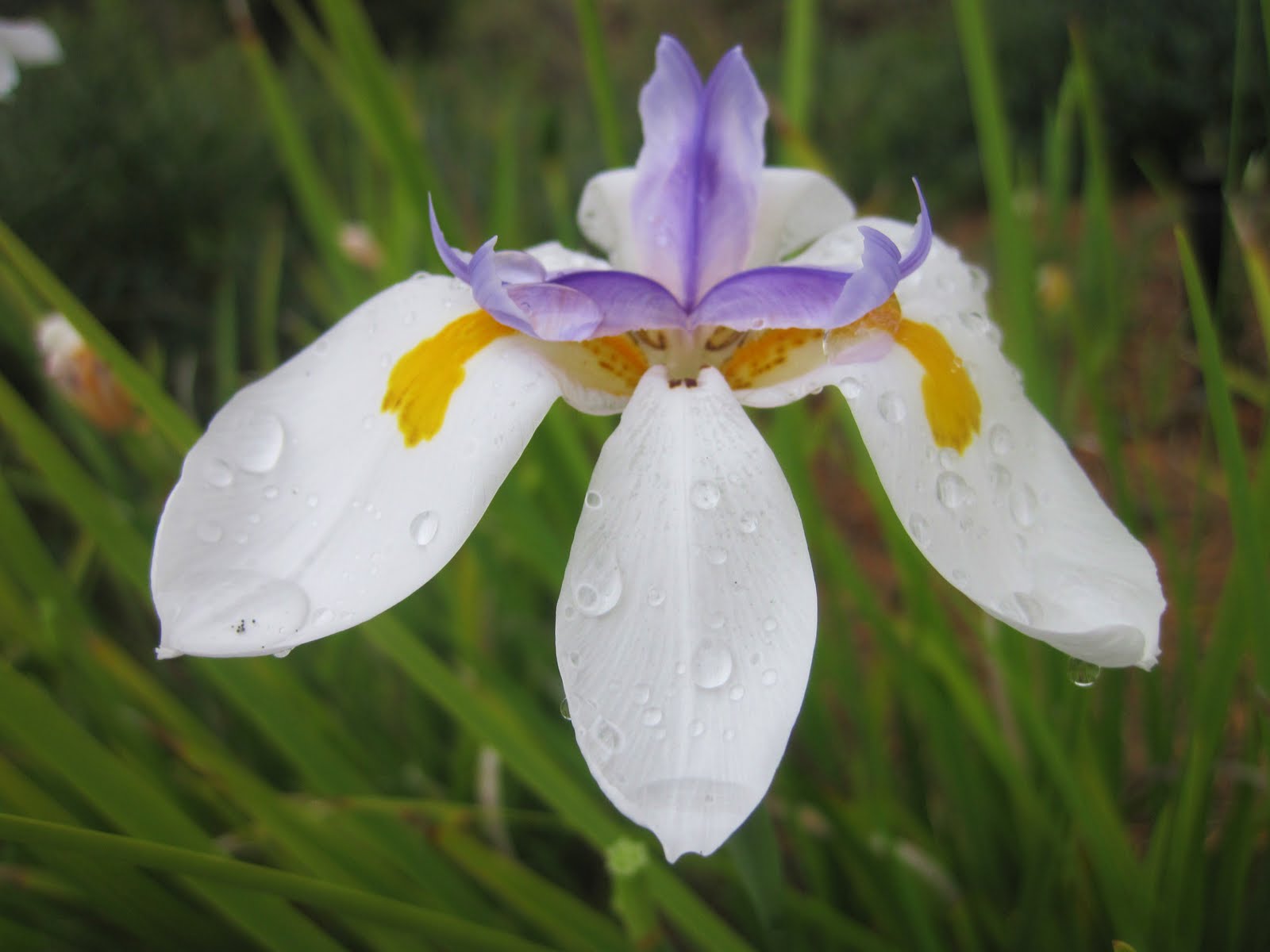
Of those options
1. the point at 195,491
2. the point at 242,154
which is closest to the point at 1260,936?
the point at 195,491

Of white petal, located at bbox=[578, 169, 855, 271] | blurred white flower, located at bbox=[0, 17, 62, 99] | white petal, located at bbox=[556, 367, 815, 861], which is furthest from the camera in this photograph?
blurred white flower, located at bbox=[0, 17, 62, 99]

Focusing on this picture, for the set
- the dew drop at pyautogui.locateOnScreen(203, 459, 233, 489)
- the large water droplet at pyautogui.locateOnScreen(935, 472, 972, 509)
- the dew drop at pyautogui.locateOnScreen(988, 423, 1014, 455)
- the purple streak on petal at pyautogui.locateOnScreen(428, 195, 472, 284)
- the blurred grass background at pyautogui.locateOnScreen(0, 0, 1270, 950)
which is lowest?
the blurred grass background at pyautogui.locateOnScreen(0, 0, 1270, 950)

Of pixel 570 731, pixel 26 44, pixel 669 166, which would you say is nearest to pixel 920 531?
pixel 669 166

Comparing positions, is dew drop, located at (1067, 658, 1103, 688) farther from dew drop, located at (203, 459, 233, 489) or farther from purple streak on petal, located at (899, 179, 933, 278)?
dew drop, located at (203, 459, 233, 489)

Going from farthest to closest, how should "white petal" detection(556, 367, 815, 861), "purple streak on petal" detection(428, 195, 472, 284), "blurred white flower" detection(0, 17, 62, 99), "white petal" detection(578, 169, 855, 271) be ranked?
"blurred white flower" detection(0, 17, 62, 99), "white petal" detection(578, 169, 855, 271), "purple streak on petal" detection(428, 195, 472, 284), "white petal" detection(556, 367, 815, 861)

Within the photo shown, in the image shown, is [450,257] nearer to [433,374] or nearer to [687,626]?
[433,374]

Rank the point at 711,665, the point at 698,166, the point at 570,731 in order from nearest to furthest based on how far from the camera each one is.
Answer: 1. the point at 711,665
2. the point at 698,166
3. the point at 570,731

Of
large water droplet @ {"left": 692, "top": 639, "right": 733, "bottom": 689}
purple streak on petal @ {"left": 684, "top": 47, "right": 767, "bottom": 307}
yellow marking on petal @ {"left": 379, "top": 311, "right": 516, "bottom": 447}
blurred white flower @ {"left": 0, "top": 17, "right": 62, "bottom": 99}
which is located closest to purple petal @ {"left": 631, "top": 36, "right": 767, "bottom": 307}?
purple streak on petal @ {"left": 684, "top": 47, "right": 767, "bottom": 307}
